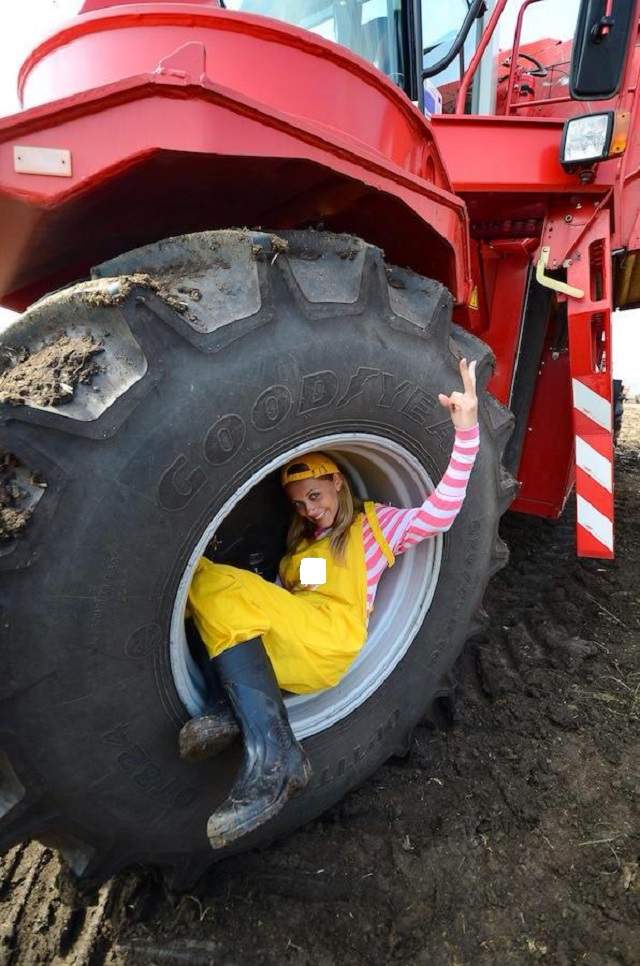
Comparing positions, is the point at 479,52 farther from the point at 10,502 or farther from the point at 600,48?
the point at 10,502

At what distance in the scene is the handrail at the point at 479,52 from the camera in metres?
2.40

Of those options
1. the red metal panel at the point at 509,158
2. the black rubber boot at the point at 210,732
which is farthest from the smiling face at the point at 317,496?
the red metal panel at the point at 509,158

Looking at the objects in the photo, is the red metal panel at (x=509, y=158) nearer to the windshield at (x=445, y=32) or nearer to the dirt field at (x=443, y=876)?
the windshield at (x=445, y=32)

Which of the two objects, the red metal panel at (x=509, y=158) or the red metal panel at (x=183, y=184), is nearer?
the red metal panel at (x=183, y=184)

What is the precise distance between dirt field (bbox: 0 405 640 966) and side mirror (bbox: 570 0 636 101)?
2.04 meters

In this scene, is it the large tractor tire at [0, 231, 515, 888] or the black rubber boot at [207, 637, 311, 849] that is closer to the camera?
the large tractor tire at [0, 231, 515, 888]

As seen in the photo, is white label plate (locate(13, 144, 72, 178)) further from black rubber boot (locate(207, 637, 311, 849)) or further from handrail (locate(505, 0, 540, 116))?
handrail (locate(505, 0, 540, 116))

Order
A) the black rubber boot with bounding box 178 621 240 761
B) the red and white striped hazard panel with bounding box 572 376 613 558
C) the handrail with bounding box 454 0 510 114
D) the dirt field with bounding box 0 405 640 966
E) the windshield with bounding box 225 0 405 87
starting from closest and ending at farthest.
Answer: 1. the black rubber boot with bounding box 178 621 240 761
2. the dirt field with bounding box 0 405 640 966
3. the windshield with bounding box 225 0 405 87
4. the handrail with bounding box 454 0 510 114
5. the red and white striped hazard panel with bounding box 572 376 613 558

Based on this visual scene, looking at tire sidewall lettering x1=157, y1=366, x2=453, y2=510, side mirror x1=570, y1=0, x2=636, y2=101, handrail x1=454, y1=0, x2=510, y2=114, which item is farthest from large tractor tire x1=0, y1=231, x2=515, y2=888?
handrail x1=454, y1=0, x2=510, y2=114

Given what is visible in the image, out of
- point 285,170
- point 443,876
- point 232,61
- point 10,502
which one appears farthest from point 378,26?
point 443,876

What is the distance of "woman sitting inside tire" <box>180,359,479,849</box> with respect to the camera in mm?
1536

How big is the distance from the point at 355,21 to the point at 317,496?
5.68 feet

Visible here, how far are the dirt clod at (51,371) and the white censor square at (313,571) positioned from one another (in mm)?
916

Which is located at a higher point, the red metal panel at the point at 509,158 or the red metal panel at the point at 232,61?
the red metal panel at the point at 232,61
